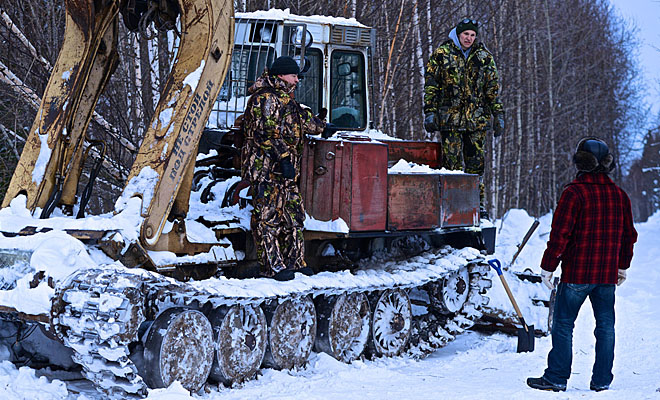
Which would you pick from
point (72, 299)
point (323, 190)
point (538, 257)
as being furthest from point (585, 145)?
point (538, 257)

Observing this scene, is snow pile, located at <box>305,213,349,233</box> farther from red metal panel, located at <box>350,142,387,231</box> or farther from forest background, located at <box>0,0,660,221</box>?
forest background, located at <box>0,0,660,221</box>

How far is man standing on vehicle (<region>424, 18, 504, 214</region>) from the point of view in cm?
841

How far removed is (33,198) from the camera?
18.8ft

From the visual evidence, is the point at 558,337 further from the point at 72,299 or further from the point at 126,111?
the point at 126,111

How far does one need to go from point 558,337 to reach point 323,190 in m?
2.13

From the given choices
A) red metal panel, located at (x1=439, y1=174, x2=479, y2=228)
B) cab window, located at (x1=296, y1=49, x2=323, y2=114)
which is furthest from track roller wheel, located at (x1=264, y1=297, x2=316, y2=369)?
cab window, located at (x1=296, y1=49, x2=323, y2=114)

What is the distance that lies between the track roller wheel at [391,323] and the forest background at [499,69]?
195 centimetres

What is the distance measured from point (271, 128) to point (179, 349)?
1855 millimetres

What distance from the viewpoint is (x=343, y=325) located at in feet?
22.9

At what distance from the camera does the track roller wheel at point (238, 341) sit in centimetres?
581

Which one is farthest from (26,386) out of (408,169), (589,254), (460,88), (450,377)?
(460,88)

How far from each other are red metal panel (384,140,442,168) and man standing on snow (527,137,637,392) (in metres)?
2.14

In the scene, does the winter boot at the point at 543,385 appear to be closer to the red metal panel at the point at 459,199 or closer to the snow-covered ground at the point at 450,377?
the snow-covered ground at the point at 450,377

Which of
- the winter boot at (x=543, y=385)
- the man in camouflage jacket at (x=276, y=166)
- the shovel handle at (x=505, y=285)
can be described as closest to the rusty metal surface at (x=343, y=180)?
the man in camouflage jacket at (x=276, y=166)
